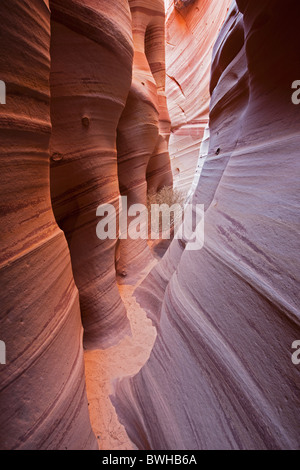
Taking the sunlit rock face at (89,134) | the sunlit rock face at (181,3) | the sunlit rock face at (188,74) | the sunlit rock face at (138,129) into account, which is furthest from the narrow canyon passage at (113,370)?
the sunlit rock face at (181,3)

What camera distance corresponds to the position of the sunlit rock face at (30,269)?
81 centimetres

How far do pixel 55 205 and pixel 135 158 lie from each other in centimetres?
186

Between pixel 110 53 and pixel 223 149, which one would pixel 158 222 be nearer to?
pixel 223 149

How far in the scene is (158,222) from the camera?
4.42m

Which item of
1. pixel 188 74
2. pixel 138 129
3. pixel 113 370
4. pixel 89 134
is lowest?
pixel 113 370

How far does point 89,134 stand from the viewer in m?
1.72

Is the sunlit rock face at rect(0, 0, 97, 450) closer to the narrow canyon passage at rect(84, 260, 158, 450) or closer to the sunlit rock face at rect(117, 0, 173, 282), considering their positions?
the narrow canyon passage at rect(84, 260, 158, 450)

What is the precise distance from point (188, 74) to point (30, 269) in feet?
27.8

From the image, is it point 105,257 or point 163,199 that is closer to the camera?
point 105,257

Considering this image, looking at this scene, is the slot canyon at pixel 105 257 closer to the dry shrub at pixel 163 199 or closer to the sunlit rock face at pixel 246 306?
the sunlit rock face at pixel 246 306

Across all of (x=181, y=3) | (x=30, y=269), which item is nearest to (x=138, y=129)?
(x=30, y=269)

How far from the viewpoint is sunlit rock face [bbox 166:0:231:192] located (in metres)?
6.62

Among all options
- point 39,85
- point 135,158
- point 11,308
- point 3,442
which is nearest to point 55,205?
point 39,85

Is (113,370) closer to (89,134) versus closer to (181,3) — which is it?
(89,134)
